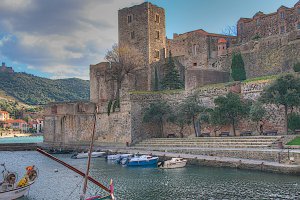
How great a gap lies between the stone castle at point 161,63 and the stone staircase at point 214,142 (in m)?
3.16

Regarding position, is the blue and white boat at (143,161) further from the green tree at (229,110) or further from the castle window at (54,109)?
the castle window at (54,109)

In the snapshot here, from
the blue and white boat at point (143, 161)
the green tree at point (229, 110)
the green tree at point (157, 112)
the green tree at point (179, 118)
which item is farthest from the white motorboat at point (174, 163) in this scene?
the green tree at point (157, 112)

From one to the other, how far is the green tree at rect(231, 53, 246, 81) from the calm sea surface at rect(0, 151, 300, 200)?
15725mm

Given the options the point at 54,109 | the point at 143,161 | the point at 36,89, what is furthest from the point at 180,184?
the point at 36,89

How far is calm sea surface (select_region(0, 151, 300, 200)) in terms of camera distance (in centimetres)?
1867

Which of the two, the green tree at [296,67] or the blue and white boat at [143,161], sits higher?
the green tree at [296,67]

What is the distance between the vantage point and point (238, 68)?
4016cm

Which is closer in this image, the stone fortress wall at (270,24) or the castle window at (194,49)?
the stone fortress wall at (270,24)

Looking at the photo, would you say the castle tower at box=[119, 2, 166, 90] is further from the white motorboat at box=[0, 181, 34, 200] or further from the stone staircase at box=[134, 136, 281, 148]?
the white motorboat at box=[0, 181, 34, 200]

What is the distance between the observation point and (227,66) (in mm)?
43938

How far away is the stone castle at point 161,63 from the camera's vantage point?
3909 cm

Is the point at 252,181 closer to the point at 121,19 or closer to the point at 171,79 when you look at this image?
the point at 171,79

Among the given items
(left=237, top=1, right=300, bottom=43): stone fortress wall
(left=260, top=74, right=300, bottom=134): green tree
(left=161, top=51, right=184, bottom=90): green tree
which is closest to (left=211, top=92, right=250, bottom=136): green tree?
(left=260, top=74, right=300, bottom=134): green tree

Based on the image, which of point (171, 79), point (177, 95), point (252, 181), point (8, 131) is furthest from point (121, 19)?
point (8, 131)
